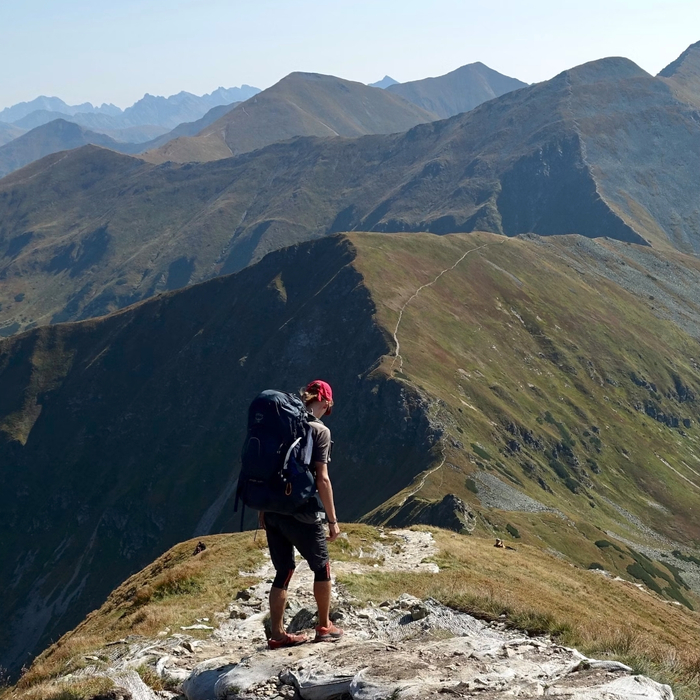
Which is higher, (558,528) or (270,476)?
(270,476)

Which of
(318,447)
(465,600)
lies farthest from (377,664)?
(465,600)

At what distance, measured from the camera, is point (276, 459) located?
1230cm

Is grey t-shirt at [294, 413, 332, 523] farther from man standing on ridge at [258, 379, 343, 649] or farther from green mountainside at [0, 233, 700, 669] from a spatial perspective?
green mountainside at [0, 233, 700, 669]

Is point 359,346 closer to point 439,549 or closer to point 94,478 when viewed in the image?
point 94,478

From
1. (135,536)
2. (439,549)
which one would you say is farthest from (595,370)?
(439,549)

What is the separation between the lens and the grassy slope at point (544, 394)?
373ft

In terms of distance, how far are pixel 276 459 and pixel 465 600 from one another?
718 cm

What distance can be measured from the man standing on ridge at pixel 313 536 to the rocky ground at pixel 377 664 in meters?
0.43

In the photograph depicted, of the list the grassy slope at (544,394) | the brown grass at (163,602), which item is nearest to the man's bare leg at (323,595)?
the brown grass at (163,602)

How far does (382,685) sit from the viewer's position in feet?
35.0

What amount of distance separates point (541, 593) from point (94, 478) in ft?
579

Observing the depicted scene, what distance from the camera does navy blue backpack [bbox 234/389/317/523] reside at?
12328 millimetres

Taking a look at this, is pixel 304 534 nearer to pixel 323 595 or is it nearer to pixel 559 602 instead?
pixel 323 595

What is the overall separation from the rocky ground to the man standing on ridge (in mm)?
433
